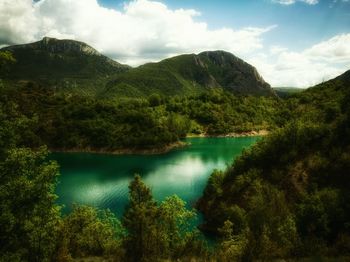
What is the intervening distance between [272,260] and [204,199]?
1140 inches

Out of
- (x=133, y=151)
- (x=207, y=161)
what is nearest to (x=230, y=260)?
(x=207, y=161)

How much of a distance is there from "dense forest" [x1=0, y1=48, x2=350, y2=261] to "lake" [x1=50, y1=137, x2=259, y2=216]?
6515 mm

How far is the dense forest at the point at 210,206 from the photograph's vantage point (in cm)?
1302

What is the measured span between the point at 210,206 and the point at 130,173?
30315 millimetres

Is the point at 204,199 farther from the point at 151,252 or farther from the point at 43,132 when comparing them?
the point at 43,132

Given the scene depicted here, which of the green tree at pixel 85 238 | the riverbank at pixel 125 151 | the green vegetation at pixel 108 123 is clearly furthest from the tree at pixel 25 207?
the riverbank at pixel 125 151

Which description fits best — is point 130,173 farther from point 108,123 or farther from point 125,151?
point 108,123

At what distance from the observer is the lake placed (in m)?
48.4

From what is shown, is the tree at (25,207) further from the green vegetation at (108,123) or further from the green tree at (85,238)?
the green vegetation at (108,123)

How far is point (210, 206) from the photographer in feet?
127

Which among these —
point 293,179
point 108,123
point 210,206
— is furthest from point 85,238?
point 108,123

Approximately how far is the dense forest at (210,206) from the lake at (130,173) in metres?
6.51

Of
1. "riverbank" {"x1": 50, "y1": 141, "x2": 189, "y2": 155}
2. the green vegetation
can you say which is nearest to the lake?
"riverbank" {"x1": 50, "y1": 141, "x2": 189, "y2": 155}

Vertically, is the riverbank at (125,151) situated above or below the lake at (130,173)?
above
